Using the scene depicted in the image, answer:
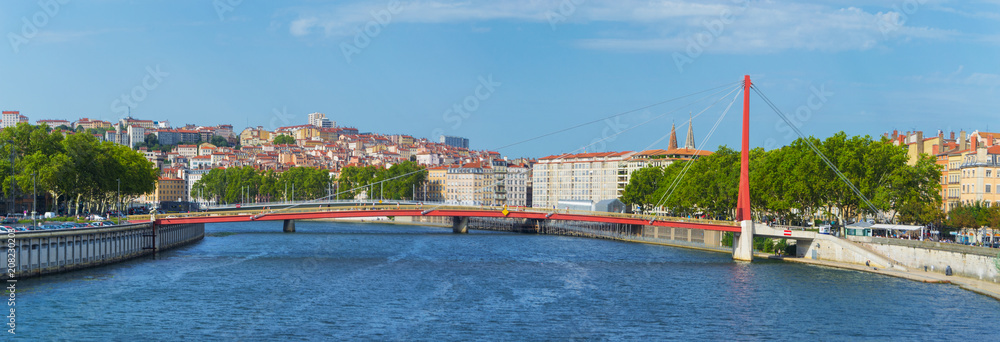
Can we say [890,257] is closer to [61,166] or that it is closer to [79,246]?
[79,246]

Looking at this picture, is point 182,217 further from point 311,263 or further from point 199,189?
point 199,189

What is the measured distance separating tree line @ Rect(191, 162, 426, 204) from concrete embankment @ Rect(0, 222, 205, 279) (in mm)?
81571

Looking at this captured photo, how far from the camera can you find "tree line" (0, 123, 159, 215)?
68312 millimetres

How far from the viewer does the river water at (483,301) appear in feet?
105

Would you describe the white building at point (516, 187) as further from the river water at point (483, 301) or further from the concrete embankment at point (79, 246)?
the river water at point (483, 301)

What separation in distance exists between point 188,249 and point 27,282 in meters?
25.0

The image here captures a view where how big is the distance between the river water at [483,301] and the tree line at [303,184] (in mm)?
86905

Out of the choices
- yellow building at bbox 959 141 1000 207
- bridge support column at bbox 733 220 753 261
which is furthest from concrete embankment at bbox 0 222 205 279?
yellow building at bbox 959 141 1000 207

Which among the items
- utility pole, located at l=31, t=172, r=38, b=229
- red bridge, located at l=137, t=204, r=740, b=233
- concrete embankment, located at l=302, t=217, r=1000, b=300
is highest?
utility pole, located at l=31, t=172, r=38, b=229

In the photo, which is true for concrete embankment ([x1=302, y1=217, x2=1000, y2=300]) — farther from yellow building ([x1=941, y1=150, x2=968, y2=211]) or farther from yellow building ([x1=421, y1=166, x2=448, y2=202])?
yellow building ([x1=421, y1=166, x2=448, y2=202])

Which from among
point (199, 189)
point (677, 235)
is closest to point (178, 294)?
point (677, 235)

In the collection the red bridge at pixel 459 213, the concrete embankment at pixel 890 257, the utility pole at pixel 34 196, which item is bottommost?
the concrete embankment at pixel 890 257

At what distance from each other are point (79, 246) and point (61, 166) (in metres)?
24.8

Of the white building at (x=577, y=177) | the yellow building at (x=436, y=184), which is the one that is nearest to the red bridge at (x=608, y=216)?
the white building at (x=577, y=177)
